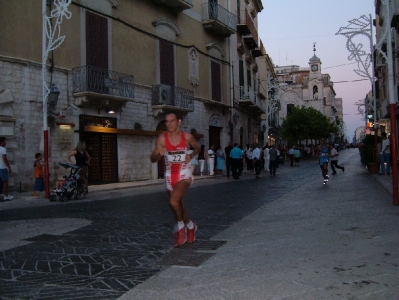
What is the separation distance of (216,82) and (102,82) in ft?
38.0

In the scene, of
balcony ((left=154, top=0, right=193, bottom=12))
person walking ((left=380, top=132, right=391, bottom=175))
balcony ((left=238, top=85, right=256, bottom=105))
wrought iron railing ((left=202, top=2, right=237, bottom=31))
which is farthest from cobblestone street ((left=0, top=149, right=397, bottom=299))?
balcony ((left=238, top=85, right=256, bottom=105))

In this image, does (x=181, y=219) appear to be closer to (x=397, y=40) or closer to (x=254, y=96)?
(x=397, y=40)

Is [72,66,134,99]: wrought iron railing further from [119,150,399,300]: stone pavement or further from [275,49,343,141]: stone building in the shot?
[275,49,343,141]: stone building

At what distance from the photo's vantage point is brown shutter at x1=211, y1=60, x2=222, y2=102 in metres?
27.5

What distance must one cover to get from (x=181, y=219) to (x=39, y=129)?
36.4 feet

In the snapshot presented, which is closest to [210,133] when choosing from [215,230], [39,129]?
[39,129]

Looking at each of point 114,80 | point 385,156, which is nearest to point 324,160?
point 385,156

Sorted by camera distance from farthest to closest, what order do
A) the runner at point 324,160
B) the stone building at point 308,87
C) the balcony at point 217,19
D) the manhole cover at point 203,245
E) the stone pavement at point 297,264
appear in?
1. the stone building at point 308,87
2. the balcony at point 217,19
3. the runner at point 324,160
4. the manhole cover at point 203,245
5. the stone pavement at point 297,264

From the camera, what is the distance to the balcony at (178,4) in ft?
72.1

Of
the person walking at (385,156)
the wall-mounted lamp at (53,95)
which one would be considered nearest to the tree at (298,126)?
the person walking at (385,156)

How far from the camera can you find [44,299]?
375 cm

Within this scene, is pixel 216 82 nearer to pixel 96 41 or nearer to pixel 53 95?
pixel 96 41

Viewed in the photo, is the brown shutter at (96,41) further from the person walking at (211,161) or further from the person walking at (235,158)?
the person walking at (211,161)

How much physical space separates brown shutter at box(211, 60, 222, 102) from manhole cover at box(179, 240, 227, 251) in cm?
2191
